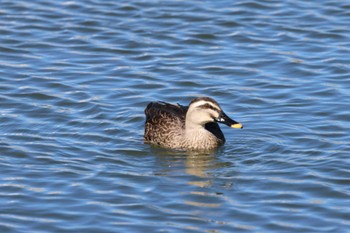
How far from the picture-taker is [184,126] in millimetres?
16969

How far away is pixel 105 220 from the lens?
13.4 m

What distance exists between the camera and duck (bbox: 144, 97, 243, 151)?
16.5 metres

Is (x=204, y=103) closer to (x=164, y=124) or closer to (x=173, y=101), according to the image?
(x=164, y=124)

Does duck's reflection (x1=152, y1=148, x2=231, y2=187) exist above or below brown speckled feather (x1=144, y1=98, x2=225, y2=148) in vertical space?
below

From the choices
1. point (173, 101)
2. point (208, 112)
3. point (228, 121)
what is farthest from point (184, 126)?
point (173, 101)

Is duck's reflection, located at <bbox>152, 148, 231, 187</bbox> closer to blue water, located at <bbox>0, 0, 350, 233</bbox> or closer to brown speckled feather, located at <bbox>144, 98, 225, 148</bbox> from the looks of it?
blue water, located at <bbox>0, 0, 350, 233</bbox>

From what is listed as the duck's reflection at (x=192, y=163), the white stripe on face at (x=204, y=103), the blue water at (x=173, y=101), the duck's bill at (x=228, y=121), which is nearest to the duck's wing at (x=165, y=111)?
the blue water at (x=173, y=101)

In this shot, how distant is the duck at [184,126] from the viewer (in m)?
16.5

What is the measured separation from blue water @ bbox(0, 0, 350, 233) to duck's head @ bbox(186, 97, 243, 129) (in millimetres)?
501

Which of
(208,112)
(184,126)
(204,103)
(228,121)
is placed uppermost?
(204,103)

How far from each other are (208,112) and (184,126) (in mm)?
768

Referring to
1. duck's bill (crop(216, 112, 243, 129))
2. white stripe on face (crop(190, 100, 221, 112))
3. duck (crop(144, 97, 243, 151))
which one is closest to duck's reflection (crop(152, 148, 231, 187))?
duck (crop(144, 97, 243, 151))

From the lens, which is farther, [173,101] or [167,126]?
[173,101]

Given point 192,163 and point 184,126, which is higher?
point 184,126
